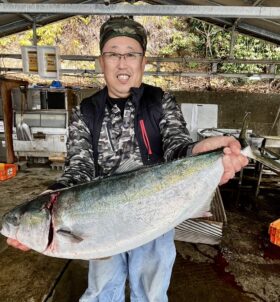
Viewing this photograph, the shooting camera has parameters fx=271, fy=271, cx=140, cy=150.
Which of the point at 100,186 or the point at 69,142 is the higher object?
the point at 69,142

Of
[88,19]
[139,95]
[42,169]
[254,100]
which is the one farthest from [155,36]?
[139,95]

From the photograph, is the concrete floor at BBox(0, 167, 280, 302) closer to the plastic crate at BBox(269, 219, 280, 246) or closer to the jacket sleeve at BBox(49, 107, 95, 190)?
the plastic crate at BBox(269, 219, 280, 246)

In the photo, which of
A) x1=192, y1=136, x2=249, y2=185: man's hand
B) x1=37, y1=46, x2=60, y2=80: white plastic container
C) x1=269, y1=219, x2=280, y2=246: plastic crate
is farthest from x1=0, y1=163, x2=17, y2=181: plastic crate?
x1=192, y1=136, x2=249, y2=185: man's hand

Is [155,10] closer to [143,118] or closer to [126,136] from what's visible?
[143,118]

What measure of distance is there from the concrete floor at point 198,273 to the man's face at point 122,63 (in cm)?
227

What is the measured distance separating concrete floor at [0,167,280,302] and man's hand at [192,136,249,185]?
1.86 m

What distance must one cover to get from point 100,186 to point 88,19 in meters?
16.2

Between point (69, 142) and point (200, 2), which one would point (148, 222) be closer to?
point (69, 142)

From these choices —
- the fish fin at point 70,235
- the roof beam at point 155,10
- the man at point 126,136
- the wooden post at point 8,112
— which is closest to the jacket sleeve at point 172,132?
the man at point 126,136

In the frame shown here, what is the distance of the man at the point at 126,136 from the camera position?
2.14m

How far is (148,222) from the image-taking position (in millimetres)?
1710

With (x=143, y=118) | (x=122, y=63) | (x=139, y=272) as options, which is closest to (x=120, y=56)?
(x=122, y=63)

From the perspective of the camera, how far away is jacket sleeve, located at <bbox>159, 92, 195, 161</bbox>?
2.04 m

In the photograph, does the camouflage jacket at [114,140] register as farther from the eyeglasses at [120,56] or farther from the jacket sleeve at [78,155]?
the eyeglasses at [120,56]
